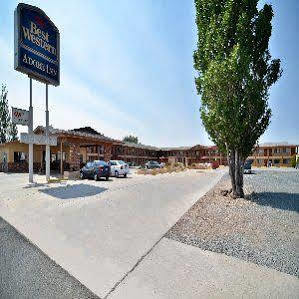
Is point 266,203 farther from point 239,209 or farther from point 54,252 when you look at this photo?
point 54,252

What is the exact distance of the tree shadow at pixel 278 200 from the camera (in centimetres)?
1125

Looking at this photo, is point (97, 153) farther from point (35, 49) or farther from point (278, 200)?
point (278, 200)

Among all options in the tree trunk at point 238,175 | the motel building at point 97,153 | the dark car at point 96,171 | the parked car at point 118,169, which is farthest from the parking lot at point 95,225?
the motel building at point 97,153

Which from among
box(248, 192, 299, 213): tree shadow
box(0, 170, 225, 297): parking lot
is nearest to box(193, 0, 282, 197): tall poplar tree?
box(248, 192, 299, 213): tree shadow

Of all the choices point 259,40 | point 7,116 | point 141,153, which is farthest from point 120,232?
point 141,153

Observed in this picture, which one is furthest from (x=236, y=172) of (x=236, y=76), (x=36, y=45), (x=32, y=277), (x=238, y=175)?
(x=36, y=45)

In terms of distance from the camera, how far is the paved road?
14.7 feet

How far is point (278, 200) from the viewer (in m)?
12.5

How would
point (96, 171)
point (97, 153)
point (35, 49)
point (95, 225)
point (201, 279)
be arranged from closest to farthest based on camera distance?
1. point (201, 279)
2. point (95, 225)
3. point (35, 49)
4. point (96, 171)
5. point (97, 153)

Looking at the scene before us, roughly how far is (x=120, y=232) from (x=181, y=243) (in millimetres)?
1847

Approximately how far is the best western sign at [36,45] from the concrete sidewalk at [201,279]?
1568 cm

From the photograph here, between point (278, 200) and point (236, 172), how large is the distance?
2.40 m

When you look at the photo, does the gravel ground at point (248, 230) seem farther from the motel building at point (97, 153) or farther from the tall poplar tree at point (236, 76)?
the motel building at point (97, 153)

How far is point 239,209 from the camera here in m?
11.0
